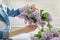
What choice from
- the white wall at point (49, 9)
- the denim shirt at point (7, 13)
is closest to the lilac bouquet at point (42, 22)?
the denim shirt at point (7, 13)

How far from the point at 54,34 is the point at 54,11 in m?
0.88

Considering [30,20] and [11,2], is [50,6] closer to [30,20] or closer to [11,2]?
[11,2]

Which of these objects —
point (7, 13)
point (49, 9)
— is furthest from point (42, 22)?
point (49, 9)

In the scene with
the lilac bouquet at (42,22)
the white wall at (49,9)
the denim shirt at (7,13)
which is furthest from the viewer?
the white wall at (49,9)

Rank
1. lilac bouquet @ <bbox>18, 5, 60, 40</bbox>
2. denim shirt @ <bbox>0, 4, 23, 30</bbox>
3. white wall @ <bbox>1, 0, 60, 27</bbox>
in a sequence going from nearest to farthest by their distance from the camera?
lilac bouquet @ <bbox>18, 5, 60, 40</bbox> → denim shirt @ <bbox>0, 4, 23, 30</bbox> → white wall @ <bbox>1, 0, 60, 27</bbox>

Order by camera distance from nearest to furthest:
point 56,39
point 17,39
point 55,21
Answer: point 56,39, point 17,39, point 55,21

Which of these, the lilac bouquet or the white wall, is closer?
the lilac bouquet

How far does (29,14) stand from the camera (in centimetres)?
65

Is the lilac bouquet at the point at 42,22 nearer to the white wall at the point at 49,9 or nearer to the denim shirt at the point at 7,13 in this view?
the denim shirt at the point at 7,13

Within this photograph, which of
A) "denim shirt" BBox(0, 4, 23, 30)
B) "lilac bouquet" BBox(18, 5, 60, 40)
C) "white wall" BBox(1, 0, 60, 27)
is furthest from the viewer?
"white wall" BBox(1, 0, 60, 27)

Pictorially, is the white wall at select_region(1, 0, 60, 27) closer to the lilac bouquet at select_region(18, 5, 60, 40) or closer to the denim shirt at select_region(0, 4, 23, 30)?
the denim shirt at select_region(0, 4, 23, 30)

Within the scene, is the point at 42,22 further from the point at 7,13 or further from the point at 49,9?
the point at 49,9

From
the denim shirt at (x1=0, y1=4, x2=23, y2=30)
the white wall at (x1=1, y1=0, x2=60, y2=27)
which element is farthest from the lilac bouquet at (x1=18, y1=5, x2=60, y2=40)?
the white wall at (x1=1, y1=0, x2=60, y2=27)

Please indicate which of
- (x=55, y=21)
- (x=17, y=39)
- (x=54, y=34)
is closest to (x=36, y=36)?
(x=54, y=34)
